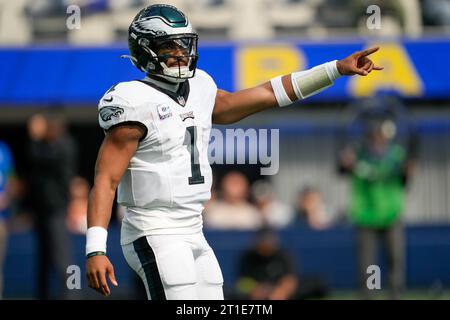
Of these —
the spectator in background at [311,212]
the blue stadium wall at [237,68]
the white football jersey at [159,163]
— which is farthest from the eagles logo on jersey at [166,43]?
the blue stadium wall at [237,68]

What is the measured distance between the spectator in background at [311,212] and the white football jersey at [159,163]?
22.6 ft

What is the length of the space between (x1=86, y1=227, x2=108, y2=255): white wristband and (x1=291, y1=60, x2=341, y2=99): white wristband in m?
1.30

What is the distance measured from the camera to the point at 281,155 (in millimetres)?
13961

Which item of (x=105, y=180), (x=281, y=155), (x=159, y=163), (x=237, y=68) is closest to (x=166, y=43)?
(x=159, y=163)

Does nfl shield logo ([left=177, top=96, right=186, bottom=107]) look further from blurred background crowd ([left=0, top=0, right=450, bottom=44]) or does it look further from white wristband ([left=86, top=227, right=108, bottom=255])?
blurred background crowd ([left=0, top=0, right=450, bottom=44])

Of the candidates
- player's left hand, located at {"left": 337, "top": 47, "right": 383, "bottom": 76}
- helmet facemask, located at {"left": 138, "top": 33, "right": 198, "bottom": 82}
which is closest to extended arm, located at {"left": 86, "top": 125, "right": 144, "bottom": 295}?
helmet facemask, located at {"left": 138, "top": 33, "right": 198, "bottom": 82}

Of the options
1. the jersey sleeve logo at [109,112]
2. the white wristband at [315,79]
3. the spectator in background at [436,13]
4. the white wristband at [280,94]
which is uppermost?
the spectator in background at [436,13]

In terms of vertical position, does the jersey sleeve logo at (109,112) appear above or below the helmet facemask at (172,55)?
below

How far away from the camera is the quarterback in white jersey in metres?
5.07

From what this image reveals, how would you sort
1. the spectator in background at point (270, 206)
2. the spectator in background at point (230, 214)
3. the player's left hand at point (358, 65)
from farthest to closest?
the spectator in background at point (270, 206) → the spectator in background at point (230, 214) → the player's left hand at point (358, 65)

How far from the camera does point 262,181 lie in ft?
46.6

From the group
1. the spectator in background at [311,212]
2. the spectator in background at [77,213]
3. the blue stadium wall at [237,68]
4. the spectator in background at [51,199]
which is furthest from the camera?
the blue stadium wall at [237,68]

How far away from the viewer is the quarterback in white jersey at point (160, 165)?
5.07 metres

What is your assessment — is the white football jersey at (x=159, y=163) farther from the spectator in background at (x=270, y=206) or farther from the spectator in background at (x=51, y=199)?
the spectator in background at (x=270, y=206)
